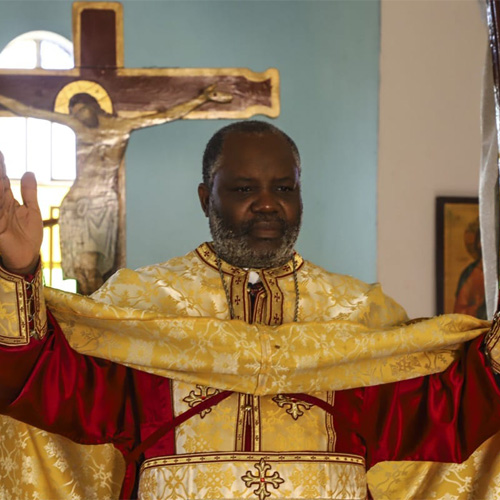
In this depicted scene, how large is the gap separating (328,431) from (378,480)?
1.15 feet

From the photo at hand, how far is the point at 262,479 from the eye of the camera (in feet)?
6.68

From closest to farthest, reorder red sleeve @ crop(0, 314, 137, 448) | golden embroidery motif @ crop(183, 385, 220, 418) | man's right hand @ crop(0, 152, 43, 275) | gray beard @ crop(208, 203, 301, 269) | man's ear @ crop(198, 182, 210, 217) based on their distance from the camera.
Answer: man's right hand @ crop(0, 152, 43, 275), red sleeve @ crop(0, 314, 137, 448), golden embroidery motif @ crop(183, 385, 220, 418), gray beard @ crop(208, 203, 301, 269), man's ear @ crop(198, 182, 210, 217)

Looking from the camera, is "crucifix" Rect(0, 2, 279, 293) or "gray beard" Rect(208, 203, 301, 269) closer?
"gray beard" Rect(208, 203, 301, 269)

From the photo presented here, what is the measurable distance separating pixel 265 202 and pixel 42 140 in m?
3.13

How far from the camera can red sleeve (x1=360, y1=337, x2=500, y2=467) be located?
2.15 meters

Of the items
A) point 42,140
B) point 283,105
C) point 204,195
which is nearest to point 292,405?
point 204,195

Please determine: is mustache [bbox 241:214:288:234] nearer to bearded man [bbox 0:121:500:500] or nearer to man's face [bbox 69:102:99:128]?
bearded man [bbox 0:121:500:500]

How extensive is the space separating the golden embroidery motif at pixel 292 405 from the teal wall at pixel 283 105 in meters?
2.67

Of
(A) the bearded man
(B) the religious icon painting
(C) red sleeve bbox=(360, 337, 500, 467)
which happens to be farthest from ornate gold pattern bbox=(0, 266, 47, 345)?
(B) the religious icon painting

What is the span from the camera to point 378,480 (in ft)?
7.79

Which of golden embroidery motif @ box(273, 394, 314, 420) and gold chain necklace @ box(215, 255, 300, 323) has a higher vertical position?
gold chain necklace @ box(215, 255, 300, 323)

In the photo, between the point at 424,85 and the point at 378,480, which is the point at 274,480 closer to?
the point at 378,480

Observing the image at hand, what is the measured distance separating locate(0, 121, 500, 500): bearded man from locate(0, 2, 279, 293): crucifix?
7.93 ft

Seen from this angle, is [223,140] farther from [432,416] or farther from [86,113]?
[86,113]
